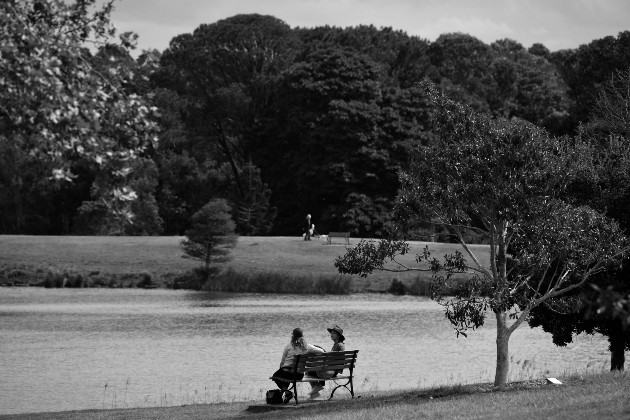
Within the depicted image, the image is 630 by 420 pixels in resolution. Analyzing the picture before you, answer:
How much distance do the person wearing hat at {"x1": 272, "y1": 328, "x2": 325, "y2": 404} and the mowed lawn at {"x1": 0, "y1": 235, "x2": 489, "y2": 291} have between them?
4256 cm

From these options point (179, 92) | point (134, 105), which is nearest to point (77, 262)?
point (179, 92)

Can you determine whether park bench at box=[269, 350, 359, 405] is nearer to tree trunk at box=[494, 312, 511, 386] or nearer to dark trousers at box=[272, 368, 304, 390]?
dark trousers at box=[272, 368, 304, 390]

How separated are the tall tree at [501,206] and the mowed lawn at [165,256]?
1654 inches

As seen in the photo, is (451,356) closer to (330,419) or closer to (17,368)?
(17,368)

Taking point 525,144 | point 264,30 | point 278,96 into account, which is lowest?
point 525,144

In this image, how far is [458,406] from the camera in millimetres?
19469

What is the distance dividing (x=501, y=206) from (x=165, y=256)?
169 ft

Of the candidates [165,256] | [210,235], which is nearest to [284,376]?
[210,235]

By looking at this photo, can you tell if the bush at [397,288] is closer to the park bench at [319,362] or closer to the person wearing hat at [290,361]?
the park bench at [319,362]

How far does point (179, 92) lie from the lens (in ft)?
345

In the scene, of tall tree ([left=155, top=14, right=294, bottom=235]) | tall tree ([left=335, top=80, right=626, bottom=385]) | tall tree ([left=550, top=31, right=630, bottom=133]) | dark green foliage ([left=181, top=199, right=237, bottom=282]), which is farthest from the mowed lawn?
tall tree ([left=335, top=80, right=626, bottom=385])

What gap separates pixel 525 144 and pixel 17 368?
52.4 feet

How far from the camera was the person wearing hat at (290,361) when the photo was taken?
73.9ft

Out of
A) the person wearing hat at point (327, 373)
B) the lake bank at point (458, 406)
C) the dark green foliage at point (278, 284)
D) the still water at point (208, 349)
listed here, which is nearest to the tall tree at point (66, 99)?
the lake bank at point (458, 406)
